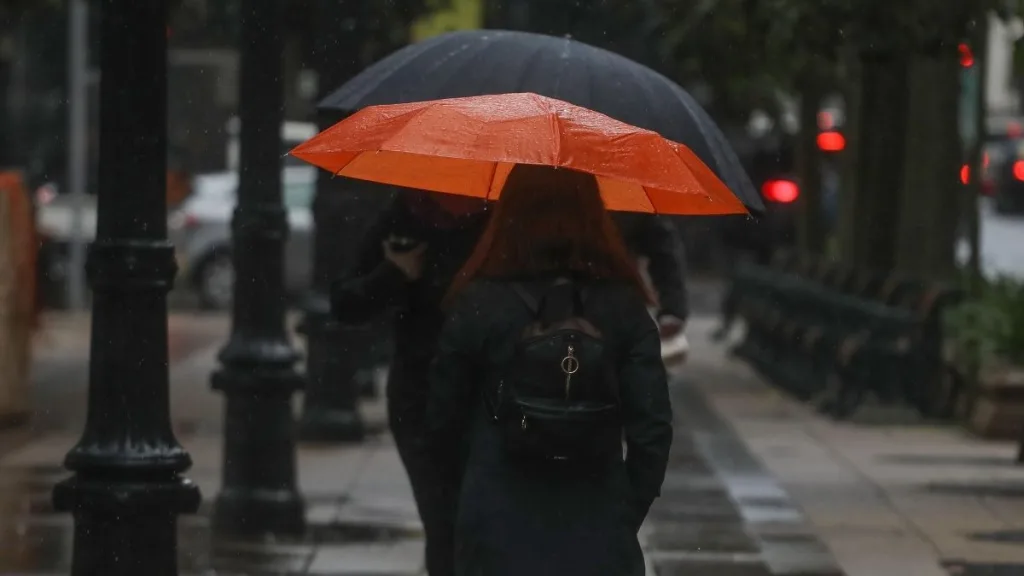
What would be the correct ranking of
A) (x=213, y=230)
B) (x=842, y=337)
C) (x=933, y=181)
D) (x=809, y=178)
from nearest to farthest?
1. (x=842, y=337)
2. (x=933, y=181)
3. (x=809, y=178)
4. (x=213, y=230)

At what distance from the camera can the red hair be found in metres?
4.77

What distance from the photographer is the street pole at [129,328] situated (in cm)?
586

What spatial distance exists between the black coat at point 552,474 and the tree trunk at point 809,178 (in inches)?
637

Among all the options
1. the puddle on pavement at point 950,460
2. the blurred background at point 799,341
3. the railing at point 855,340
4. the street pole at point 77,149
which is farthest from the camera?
the street pole at point 77,149

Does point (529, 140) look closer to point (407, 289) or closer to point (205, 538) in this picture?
point (407, 289)

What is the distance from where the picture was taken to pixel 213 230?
80.9 ft

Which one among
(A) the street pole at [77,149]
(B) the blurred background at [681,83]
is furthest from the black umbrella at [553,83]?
(A) the street pole at [77,149]

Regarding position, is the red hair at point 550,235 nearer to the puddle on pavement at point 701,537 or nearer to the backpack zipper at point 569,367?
the backpack zipper at point 569,367

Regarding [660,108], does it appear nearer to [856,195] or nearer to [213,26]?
[856,195]

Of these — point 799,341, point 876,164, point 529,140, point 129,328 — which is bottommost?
point 799,341

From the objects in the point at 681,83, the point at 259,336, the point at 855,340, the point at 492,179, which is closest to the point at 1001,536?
the point at 259,336

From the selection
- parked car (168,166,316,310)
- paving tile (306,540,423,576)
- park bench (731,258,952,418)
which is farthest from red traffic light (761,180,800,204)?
paving tile (306,540,423,576)

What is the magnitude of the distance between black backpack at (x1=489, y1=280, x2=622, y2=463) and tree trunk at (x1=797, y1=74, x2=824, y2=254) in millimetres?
16297

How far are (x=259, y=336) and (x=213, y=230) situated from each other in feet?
50.6
